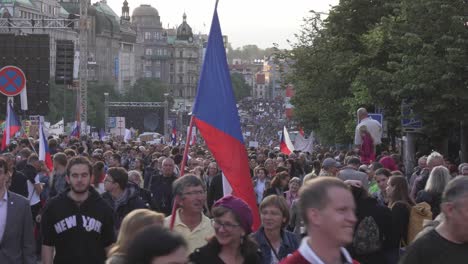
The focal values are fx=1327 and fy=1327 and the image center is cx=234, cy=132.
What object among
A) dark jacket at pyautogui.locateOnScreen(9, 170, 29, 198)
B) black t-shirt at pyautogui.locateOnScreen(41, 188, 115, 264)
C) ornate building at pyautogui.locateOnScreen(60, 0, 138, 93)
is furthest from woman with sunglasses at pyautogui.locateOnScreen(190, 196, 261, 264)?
ornate building at pyautogui.locateOnScreen(60, 0, 138, 93)

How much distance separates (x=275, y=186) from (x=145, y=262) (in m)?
10.4

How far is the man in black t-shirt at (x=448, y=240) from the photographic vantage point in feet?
21.4

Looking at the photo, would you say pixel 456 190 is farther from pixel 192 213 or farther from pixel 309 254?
pixel 192 213

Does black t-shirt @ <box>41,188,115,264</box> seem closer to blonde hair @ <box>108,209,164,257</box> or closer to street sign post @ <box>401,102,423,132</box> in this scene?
blonde hair @ <box>108,209,164,257</box>

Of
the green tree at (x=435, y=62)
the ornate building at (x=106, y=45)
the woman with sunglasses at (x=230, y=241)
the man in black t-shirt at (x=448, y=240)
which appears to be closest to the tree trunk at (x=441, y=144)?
the green tree at (x=435, y=62)

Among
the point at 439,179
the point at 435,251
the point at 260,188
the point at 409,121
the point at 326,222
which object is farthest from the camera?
the point at 409,121

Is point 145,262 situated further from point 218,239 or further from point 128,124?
point 128,124

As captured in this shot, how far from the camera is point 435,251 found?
6543 millimetres

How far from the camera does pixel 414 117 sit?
28703 millimetres

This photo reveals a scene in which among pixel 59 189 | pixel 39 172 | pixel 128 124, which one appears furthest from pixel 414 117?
pixel 128 124

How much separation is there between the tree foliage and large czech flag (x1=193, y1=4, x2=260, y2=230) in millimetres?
17794

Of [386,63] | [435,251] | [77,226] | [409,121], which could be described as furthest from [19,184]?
[386,63]

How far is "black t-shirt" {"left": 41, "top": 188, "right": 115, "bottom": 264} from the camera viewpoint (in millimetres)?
9195

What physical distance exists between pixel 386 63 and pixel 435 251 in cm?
3105
